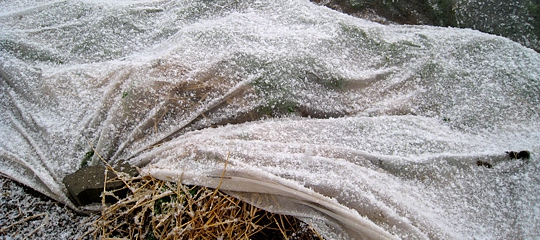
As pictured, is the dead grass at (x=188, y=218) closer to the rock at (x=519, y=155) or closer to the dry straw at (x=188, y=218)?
the dry straw at (x=188, y=218)

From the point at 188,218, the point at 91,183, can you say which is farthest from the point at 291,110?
the point at 91,183

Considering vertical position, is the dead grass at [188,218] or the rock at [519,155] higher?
the rock at [519,155]

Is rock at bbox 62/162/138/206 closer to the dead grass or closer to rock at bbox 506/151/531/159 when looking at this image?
the dead grass

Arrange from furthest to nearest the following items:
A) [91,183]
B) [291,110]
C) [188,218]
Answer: [291,110], [91,183], [188,218]

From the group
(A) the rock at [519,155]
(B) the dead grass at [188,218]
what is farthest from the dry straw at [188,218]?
(A) the rock at [519,155]

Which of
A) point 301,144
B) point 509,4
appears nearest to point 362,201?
point 301,144

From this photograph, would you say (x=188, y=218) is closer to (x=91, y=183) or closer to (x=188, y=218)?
(x=188, y=218)

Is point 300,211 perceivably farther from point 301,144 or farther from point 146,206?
point 146,206
